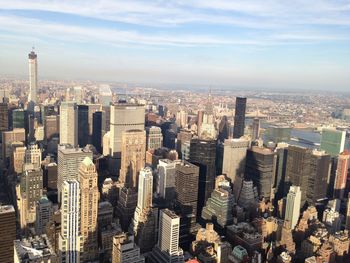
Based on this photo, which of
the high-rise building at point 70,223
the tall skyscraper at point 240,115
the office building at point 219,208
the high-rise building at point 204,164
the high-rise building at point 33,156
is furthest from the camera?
the tall skyscraper at point 240,115

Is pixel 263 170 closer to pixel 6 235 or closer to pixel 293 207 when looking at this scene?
pixel 293 207

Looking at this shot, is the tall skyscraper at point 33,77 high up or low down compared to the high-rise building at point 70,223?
up

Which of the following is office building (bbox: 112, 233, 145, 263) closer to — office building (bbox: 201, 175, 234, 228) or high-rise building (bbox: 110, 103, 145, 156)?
office building (bbox: 201, 175, 234, 228)

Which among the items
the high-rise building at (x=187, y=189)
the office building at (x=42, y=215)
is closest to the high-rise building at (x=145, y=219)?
the high-rise building at (x=187, y=189)

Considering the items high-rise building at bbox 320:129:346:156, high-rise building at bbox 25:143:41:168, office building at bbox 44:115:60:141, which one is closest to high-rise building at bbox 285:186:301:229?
high-rise building at bbox 320:129:346:156

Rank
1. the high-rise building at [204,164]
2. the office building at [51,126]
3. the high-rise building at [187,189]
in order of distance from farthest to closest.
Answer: the office building at [51,126], the high-rise building at [204,164], the high-rise building at [187,189]

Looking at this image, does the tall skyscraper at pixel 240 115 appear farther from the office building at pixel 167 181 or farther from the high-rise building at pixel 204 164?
the office building at pixel 167 181

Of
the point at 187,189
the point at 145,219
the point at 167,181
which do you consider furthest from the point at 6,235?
the point at 167,181

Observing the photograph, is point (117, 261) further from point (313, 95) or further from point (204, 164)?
point (313, 95)
